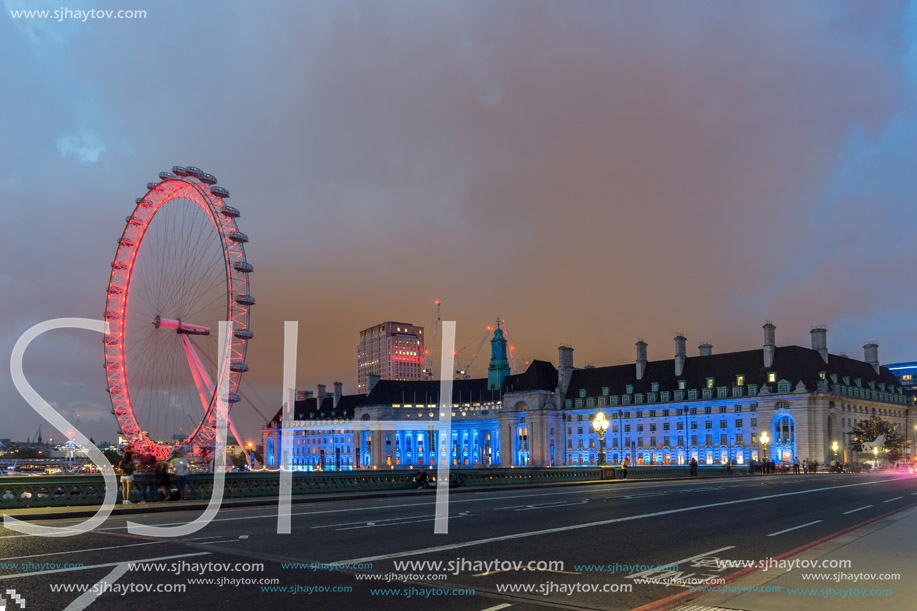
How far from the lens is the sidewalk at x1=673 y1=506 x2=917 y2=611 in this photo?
37.6ft

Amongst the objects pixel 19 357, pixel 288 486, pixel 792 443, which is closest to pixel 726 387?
pixel 792 443

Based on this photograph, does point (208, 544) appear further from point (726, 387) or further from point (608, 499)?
point (726, 387)

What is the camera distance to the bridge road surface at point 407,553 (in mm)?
12305

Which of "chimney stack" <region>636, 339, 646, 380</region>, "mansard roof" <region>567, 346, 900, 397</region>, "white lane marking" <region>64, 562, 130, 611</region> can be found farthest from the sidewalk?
"chimney stack" <region>636, 339, 646, 380</region>

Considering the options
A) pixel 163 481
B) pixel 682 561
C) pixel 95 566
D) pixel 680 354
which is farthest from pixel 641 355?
pixel 95 566

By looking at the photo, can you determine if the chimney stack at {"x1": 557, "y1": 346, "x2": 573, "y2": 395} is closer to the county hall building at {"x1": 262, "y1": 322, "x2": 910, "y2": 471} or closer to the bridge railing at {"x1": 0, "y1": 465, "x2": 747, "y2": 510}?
the county hall building at {"x1": 262, "y1": 322, "x2": 910, "y2": 471}

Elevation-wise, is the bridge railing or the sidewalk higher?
the sidewalk

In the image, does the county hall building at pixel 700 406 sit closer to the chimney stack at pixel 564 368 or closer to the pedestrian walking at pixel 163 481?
the chimney stack at pixel 564 368

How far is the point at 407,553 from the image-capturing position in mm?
17031

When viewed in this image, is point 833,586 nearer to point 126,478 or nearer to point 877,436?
point 126,478

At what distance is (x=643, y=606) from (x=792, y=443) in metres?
135

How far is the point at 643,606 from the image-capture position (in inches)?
467

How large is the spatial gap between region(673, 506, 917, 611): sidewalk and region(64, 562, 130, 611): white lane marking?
894cm

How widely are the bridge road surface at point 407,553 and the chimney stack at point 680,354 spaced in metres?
129
